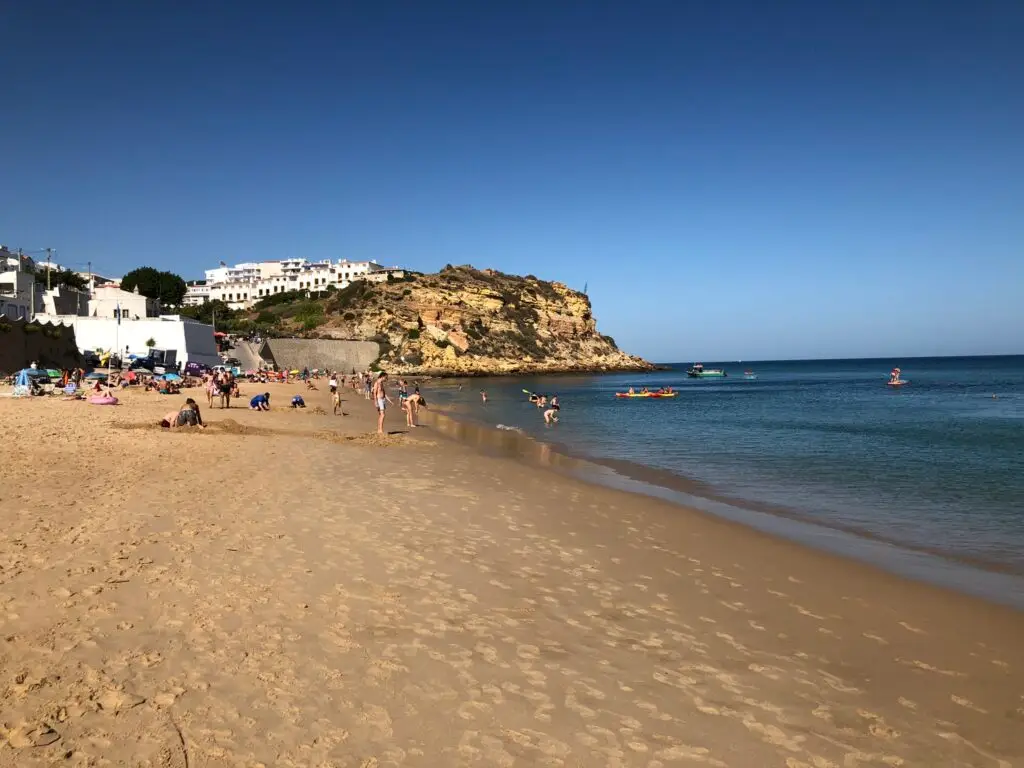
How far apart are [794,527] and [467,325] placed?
302 feet

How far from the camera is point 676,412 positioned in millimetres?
36719

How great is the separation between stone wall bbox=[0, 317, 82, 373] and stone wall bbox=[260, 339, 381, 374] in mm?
28988

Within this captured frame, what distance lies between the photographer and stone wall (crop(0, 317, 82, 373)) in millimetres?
38938

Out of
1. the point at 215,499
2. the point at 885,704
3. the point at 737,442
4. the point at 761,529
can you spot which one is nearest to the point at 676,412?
the point at 737,442

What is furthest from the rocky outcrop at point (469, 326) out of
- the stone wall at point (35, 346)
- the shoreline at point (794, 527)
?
the shoreline at point (794, 527)

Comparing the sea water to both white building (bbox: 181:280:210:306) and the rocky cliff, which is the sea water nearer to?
the rocky cliff

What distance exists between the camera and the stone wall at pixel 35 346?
3894 centimetres

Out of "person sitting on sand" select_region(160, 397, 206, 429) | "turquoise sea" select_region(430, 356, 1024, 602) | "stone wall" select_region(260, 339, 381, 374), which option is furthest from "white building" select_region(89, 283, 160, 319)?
"person sitting on sand" select_region(160, 397, 206, 429)

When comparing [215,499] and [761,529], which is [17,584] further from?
[761,529]

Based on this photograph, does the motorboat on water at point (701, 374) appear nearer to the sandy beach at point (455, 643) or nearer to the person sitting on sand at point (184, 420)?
the person sitting on sand at point (184, 420)

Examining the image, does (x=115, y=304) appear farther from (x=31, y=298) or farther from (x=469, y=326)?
(x=469, y=326)

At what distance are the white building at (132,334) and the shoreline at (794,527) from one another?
45958 mm

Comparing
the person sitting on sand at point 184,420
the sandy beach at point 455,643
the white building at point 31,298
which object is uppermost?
the white building at point 31,298

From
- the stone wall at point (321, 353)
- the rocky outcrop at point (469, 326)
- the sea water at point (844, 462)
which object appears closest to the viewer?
the sea water at point (844, 462)
